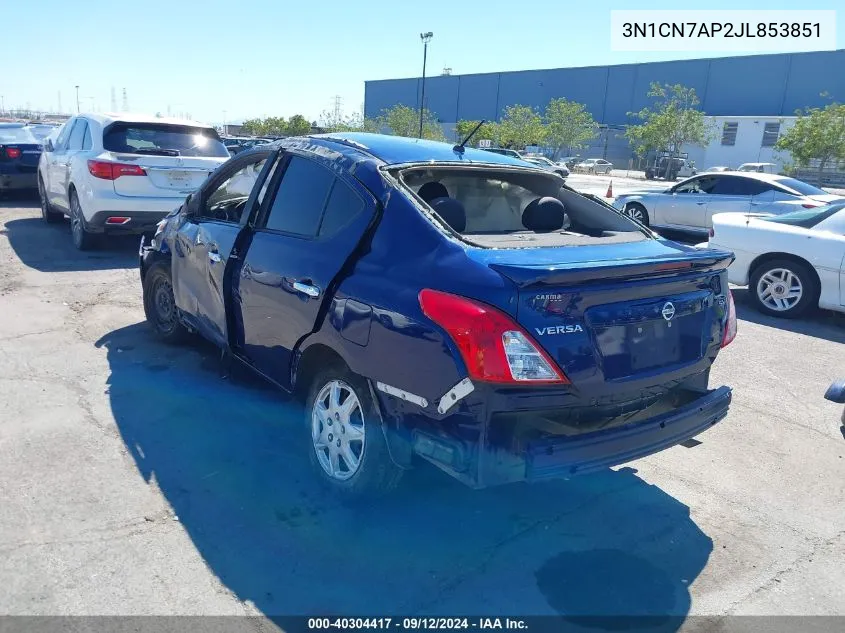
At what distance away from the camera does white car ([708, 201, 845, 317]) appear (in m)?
7.29

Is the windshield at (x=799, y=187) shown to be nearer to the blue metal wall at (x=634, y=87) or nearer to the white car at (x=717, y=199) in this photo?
the white car at (x=717, y=199)

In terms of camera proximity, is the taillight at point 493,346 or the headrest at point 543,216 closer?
the taillight at point 493,346

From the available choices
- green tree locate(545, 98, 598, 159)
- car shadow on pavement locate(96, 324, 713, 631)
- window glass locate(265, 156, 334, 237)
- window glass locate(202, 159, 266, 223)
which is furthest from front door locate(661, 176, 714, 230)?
green tree locate(545, 98, 598, 159)

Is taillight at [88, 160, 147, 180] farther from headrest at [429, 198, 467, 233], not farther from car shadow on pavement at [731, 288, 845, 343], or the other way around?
car shadow on pavement at [731, 288, 845, 343]

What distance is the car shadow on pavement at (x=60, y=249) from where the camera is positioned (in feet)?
27.8

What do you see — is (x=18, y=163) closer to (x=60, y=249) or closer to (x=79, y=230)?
(x=60, y=249)

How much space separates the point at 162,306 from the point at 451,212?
3327 mm

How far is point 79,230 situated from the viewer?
29.7 feet

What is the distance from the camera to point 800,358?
630 centimetres

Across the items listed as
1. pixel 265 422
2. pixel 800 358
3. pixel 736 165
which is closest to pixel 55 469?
pixel 265 422

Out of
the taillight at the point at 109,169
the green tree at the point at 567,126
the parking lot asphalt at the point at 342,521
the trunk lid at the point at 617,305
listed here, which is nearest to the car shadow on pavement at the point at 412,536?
the parking lot asphalt at the point at 342,521

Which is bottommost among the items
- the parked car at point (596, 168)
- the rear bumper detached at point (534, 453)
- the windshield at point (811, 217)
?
the parked car at point (596, 168)

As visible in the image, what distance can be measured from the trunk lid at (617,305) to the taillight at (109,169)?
6777 mm

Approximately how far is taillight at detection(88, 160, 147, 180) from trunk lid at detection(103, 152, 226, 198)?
0.05 m
